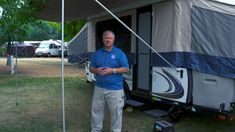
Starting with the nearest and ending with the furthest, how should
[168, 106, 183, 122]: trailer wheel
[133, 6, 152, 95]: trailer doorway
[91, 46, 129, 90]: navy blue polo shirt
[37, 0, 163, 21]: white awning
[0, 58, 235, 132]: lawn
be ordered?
[91, 46, 129, 90]: navy blue polo shirt < [0, 58, 235, 132]: lawn < [168, 106, 183, 122]: trailer wheel < [37, 0, 163, 21]: white awning < [133, 6, 152, 95]: trailer doorway

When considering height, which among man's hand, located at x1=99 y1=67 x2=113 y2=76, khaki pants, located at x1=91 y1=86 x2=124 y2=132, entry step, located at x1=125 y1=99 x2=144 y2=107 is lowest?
entry step, located at x1=125 y1=99 x2=144 y2=107

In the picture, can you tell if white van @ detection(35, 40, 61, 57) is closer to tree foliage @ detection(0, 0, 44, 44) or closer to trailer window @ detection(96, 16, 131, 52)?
trailer window @ detection(96, 16, 131, 52)

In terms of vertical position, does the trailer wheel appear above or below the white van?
below

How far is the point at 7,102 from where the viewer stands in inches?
386

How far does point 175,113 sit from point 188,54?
131cm

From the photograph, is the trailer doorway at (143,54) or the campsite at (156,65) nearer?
the campsite at (156,65)

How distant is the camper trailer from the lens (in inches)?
248

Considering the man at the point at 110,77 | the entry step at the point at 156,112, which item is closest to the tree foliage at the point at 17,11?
the man at the point at 110,77

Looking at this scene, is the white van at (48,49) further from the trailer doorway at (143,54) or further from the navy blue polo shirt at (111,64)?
the navy blue polo shirt at (111,64)

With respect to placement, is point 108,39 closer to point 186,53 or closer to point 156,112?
point 186,53

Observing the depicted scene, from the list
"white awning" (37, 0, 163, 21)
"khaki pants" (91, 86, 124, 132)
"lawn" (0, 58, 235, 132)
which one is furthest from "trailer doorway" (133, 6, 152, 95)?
"khaki pants" (91, 86, 124, 132)

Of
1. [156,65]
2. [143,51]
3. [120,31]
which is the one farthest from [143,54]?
[120,31]

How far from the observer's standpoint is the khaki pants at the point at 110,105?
5707mm

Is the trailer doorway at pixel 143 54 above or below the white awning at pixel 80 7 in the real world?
below
